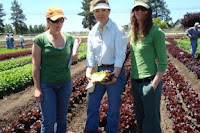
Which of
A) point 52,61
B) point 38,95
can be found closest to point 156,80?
point 52,61

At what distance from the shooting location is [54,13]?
365cm

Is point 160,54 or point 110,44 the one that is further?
point 110,44

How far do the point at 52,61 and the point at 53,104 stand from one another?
572mm

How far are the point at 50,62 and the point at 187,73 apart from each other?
9.58 meters

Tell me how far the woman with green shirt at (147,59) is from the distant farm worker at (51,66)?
91 cm

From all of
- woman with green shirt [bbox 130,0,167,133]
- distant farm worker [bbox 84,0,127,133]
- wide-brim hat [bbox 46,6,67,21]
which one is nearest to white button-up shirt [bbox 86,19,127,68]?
distant farm worker [bbox 84,0,127,133]

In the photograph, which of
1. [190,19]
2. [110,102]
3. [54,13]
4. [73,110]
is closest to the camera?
[54,13]

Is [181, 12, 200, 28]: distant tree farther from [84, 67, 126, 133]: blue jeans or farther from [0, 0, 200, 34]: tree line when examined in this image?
[84, 67, 126, 133]: blue jeans

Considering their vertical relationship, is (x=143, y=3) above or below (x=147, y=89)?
above

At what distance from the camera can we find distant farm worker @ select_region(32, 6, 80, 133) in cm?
369

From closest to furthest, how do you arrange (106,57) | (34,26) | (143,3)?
(143,3)
(106,57)
(34,26)

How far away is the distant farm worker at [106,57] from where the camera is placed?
3822 millimetres

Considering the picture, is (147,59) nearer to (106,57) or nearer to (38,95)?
(106,57)

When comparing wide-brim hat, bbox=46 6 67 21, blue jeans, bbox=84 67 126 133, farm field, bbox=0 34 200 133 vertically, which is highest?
wide-brim hat, bbox=46 6 67 21
